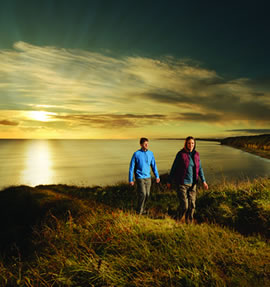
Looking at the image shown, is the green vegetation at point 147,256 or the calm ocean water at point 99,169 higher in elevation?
the green vegetation at point 147,256

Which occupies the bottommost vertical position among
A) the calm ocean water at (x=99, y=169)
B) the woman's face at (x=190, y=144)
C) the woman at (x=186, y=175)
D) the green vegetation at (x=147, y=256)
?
the calm ocean water at (x=99, y=169)

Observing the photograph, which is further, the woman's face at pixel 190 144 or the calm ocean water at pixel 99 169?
the calm ocean water at pixel 99 169

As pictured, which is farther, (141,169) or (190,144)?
(141,169)

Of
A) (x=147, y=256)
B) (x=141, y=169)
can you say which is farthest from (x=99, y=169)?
(x=147, y=256)

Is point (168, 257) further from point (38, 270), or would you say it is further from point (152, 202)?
point (152, 202)

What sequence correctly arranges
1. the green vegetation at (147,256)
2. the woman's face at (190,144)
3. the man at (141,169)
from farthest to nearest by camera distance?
the man at (141,169)
the woman's face at (190,144)
the green vegetation at (147,256)

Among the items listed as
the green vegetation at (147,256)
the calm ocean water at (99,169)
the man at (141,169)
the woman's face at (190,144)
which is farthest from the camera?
the calm ocean water at (99,169)

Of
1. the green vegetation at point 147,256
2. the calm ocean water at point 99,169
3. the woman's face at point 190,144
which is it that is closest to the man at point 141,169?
the woman's face at point 190,144

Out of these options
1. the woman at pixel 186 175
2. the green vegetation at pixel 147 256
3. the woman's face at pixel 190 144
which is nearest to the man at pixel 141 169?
the woman at pixel 186 175

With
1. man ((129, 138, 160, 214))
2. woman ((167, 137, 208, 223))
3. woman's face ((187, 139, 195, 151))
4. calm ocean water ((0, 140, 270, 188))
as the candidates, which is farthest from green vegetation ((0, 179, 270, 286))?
calm ocean water ((0, 140, 270, 188))

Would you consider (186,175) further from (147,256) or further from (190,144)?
(147,256)

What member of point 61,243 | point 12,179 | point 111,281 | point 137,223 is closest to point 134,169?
point 137,223

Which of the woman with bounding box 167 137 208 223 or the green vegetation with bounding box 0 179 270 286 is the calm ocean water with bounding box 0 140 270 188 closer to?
the woman with bounding box 167 137 208 223

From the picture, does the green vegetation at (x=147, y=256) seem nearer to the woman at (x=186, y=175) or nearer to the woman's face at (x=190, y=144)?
the woman at (x=186, y=175)
